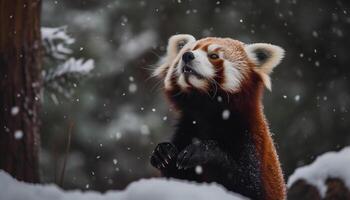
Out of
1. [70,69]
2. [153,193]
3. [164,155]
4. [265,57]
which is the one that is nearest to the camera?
[153,193]

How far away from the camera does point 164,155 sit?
121 inches

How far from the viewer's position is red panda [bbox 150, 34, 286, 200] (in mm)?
2990

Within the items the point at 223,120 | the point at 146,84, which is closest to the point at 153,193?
the point at 223,120

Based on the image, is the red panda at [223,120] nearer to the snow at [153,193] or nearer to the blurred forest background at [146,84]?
the snow at [153,193]

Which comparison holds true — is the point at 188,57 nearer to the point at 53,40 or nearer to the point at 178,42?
the point at 178,42

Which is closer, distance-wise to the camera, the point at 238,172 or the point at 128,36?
the point at 238,172

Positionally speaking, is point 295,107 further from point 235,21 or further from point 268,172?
point 268,172

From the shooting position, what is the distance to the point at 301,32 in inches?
191

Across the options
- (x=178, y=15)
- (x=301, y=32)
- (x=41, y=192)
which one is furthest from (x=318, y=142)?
Result: (x=41, y=192)

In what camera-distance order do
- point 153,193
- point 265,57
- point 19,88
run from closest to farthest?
point 153,193
point 265,57
point 19,88

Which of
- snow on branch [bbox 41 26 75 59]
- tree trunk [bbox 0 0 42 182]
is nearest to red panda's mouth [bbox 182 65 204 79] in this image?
tree trunk [bbox 0 0 42 182]

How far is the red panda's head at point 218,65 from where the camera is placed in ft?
9.91

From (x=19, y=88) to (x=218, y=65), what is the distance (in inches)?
55.7

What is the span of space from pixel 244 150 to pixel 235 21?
7.28 feet
